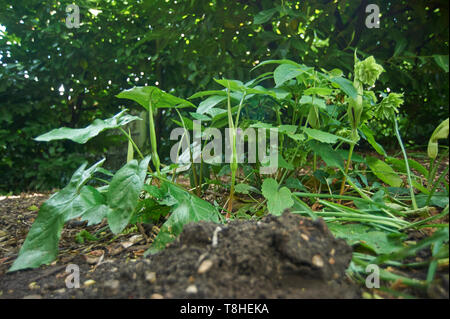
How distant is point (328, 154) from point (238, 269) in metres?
0.55

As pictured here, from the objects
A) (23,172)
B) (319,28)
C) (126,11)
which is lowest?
(23,172)

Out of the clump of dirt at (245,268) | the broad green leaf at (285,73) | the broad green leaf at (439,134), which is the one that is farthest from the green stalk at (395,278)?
the broad green leaf at (285,73)

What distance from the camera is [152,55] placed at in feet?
9.23

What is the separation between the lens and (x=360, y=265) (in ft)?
2.14

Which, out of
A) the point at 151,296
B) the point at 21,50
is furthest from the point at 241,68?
the point at 21,50

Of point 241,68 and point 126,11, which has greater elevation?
point 126,11

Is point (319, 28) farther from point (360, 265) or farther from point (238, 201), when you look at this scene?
point (360, 265)

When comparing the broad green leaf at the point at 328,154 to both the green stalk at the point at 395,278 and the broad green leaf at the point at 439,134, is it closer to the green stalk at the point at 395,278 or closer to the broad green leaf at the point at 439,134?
the broad green leaf at the point at 439,134

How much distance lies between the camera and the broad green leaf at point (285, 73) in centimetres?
88

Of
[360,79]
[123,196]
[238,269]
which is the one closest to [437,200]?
[360,79]

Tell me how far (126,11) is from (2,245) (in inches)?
83.8

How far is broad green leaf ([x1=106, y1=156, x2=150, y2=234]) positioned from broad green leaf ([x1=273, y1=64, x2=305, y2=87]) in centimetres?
45

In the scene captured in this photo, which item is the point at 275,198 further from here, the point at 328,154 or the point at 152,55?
the point at 152,55

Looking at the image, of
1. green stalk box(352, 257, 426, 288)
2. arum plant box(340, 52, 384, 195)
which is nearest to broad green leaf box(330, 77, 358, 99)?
arum plant box(340, 52, 384, 195)
